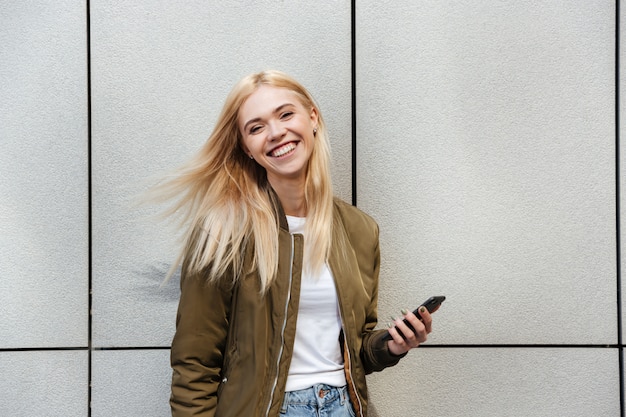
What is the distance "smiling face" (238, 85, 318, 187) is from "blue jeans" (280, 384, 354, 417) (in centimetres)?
62

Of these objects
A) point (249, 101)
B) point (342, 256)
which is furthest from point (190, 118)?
point (342, 256)

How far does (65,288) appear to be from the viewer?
7.55 feet

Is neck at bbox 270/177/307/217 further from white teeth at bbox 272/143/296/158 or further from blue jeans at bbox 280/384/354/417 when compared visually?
blue jeans at bbox 280/384/354/417

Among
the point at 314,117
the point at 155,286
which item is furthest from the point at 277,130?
the point at 155,286

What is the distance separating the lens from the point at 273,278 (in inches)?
69.6

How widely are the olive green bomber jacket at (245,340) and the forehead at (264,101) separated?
33 centimetres

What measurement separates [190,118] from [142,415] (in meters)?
1.11

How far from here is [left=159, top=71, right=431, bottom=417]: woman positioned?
5.63 feet

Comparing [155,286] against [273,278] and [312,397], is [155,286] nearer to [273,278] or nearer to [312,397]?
[273,278]

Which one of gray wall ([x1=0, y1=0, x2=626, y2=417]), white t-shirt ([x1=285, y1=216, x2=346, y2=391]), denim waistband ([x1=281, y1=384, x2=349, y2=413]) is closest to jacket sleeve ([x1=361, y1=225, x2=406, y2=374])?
white t-shirt ([x1=285, y1=216, x2=346, y2=391])

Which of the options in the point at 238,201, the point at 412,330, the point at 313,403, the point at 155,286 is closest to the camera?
the point at 313,403

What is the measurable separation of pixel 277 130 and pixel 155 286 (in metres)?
0.85

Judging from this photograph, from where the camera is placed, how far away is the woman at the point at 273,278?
171 cm

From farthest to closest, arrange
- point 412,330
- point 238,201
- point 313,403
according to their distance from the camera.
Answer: point 238,201 → point 412,330 → point 313,403
